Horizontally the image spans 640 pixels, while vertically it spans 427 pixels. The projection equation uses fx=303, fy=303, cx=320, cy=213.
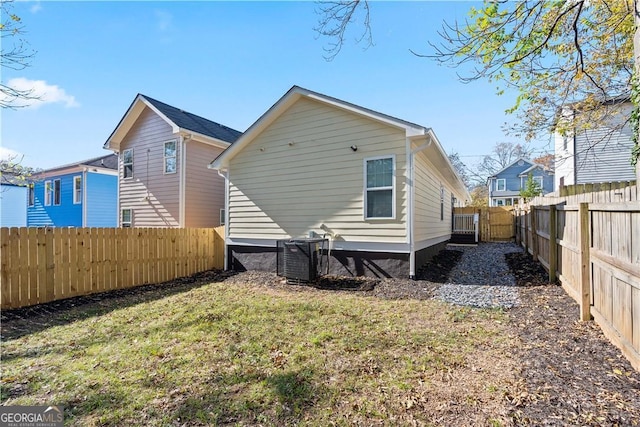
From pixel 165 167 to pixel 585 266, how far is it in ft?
43.3

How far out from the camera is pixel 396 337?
3883 mm

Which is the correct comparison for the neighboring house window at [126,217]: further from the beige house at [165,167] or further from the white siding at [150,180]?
the white siding at [150,180]

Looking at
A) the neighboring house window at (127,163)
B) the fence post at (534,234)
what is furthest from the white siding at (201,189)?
the fence post at (534,234)

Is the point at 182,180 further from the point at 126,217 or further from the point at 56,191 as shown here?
the point at 56,191

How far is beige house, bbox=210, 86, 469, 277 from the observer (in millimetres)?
7004

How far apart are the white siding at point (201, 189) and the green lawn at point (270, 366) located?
7346 millimetres

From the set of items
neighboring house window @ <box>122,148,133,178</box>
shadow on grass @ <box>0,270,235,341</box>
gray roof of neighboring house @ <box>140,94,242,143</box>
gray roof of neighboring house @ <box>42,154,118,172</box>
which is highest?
gray roof of neighboring house @ <box>140,94,242,143</box>

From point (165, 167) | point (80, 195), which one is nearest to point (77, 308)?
point (165, 167)

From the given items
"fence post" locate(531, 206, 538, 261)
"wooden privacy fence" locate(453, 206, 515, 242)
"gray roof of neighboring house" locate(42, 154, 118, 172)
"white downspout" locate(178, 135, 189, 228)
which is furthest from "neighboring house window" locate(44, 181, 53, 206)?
"wooden privacy fence" locate(453, 206, 515, 242)

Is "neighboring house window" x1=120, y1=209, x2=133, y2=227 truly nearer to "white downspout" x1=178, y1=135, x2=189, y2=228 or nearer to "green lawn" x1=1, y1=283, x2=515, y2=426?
"white downspout" x1=178, y1=135, x2=189, y2=228

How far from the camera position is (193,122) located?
13.3 m

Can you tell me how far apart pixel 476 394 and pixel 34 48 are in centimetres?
892

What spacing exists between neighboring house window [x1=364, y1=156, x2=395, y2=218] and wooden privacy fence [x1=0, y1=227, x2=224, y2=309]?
5.41 m

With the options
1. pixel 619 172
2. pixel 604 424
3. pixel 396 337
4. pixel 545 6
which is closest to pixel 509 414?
pixel 604 424
